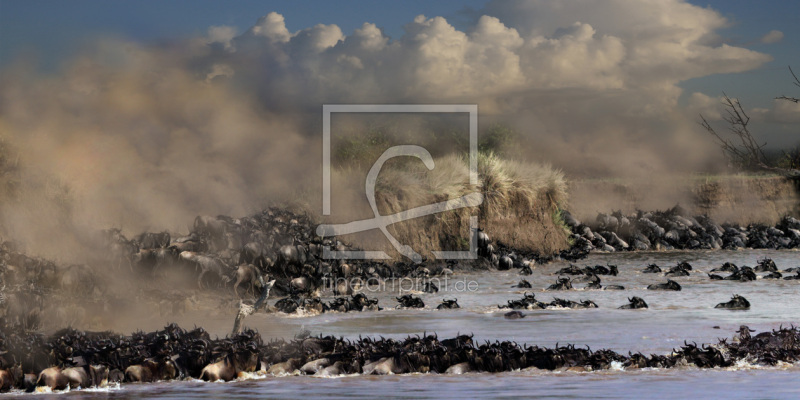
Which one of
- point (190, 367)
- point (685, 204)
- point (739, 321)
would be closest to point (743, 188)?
point (685, 204)

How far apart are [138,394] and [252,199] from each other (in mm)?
14588

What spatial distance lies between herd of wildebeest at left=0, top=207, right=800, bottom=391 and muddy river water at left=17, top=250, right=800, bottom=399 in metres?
0.26

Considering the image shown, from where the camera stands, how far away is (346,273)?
18.7 meters

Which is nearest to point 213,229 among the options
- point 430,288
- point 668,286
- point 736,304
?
point 430,288

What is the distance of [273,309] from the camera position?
13.6m

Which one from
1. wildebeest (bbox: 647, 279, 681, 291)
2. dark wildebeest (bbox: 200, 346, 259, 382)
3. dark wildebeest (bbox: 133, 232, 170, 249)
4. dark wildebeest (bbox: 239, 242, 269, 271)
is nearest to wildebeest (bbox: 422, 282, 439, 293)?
dark wildebeest (bbox: 239, 242, 269, 271)

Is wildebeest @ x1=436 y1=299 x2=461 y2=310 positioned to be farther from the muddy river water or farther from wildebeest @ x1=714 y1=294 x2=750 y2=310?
wildebeest @ x1=714 y1=294 x2=750 y2=310

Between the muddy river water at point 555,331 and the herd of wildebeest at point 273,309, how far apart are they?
259 mm

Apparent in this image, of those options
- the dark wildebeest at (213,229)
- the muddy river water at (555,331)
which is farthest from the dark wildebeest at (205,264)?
the muddy river water at (555,331)

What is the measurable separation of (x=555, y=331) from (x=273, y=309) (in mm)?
4852

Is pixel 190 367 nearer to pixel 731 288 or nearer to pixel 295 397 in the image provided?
pixel 295 397

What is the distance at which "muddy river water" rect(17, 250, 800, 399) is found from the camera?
7504 millimetres

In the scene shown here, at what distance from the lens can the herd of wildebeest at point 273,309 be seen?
8.43 metres

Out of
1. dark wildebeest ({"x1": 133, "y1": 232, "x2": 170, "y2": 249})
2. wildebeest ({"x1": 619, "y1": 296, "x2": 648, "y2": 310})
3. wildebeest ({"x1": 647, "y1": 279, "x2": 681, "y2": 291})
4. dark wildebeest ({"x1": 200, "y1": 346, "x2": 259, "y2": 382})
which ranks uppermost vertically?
dark wildebeest ({"x1": 133, "y1": 232, "x2": 170, "y2": 249})
